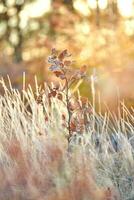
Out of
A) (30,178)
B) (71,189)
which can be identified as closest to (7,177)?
(30,178)

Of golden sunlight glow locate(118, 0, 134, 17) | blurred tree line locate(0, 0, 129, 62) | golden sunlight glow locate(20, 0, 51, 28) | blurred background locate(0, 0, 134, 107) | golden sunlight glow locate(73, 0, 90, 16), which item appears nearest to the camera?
blurred background locate(0, 0, 134, 107)

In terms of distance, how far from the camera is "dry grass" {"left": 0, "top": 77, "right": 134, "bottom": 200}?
5340 millimetres

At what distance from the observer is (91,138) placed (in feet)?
20.9

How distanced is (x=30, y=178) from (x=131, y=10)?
9561 mm

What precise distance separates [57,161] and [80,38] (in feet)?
28.1

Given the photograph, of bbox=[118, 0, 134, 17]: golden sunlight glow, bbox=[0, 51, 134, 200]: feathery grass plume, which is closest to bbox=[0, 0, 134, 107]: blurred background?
bbox=[118, 0, 134, 17]: golden sunlight glow

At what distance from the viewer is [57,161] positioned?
5.60 m

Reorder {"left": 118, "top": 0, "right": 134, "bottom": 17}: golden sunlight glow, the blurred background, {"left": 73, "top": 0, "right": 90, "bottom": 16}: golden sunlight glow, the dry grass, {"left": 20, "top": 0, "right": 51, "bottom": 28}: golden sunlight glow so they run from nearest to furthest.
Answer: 1. the dry grass
2. the blurred background
3. {"left": 118, "top": 0, "right": 134, "bottom": 17}: golden sunlight glow
4. {"left": 73, "top": 0, "right": 90, "bottom": 16}: golden sunlight glow
5. {"left": 20, "top": 0, "right": 51, "bottom": 28}: golden sunlight glow

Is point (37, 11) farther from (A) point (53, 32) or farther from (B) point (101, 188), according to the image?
(B) point (101, 188)

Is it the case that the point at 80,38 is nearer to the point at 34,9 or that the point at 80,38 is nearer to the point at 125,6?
the point at 125,6

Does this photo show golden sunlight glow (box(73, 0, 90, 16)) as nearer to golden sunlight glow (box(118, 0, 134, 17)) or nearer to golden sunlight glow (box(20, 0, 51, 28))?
golden sunlight glow (box(118, 0, 134, 17))

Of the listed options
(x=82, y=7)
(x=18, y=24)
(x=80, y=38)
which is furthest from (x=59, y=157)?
(x=18, y=24)

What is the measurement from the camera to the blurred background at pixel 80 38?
1123 centimetres

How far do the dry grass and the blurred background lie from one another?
2.24 m
